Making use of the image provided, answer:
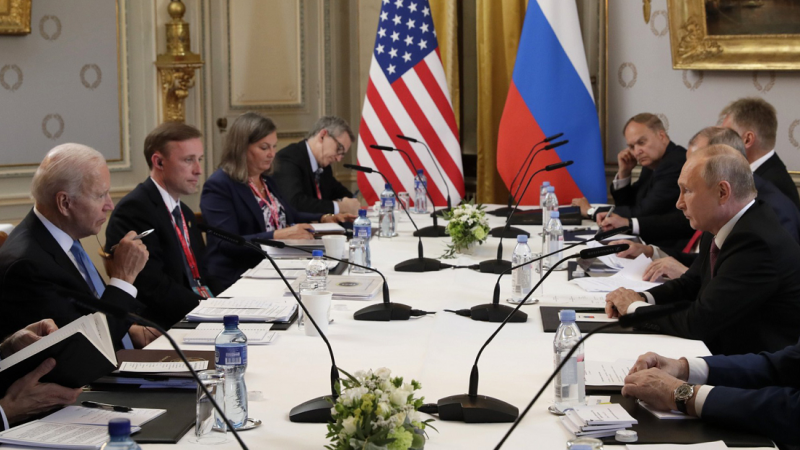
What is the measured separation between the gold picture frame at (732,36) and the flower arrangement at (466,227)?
2.52 m

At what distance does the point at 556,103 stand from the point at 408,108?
42.2 inches

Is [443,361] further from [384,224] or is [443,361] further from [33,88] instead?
[33,88]

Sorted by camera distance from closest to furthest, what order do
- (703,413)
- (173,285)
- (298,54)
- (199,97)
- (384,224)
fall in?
(703,413)
(173,285)
(384,224)
(199,97)
(298,54)

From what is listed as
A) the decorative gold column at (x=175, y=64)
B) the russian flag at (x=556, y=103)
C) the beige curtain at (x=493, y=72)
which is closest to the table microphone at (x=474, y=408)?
the russian flag at (x=556, y=103)

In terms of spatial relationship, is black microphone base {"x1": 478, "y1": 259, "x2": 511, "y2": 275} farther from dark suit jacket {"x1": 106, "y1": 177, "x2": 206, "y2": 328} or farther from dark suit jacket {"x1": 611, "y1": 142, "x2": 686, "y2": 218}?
dark suit jacket {"x1": 611, "y1": 142, "x2": 686, "y2": 218}

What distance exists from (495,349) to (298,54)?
488 centimetres

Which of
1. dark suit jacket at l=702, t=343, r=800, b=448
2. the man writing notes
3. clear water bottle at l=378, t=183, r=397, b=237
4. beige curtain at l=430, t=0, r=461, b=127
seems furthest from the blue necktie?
beige curtain at l=430, t=0, r=461, b=127

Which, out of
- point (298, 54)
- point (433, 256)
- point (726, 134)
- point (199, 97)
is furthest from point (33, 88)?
point (726, 134)

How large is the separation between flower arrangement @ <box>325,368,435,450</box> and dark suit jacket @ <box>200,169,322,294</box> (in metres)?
2.59

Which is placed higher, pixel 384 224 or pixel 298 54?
pixel 298 54

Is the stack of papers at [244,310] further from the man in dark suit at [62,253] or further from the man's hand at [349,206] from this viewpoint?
the man's hand at [349,206]

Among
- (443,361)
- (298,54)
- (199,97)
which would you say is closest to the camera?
(443,361)

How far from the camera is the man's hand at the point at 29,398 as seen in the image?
5.84ft

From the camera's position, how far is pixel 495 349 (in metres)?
2.25
